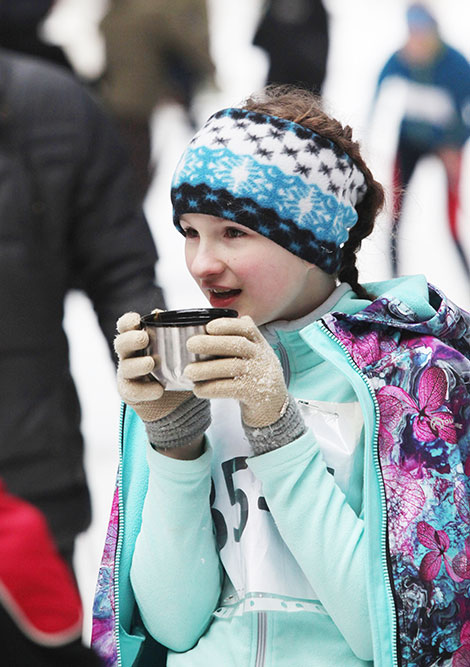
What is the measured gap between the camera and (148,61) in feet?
10.4

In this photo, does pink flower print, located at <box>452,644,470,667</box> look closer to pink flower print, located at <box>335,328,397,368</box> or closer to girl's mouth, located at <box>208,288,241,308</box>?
pink flower print, located at <box>335,328,397,368</box>

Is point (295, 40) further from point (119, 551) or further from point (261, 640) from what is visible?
point (261, 640)

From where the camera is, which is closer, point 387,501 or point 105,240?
point 387,501

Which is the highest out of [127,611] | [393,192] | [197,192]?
[197,192]

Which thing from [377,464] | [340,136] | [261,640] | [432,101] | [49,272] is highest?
[340,136]

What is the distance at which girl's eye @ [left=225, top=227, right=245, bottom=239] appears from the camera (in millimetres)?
1494

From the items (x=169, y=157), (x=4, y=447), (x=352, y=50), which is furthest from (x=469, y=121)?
(x=4, y=447)

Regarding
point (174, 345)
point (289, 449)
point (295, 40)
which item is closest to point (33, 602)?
point (174, 345)

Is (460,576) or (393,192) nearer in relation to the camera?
(460,576)

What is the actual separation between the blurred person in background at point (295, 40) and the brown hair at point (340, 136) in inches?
63.2

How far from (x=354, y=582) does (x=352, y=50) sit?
2.41 meters

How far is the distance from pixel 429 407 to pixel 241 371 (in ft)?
0.99

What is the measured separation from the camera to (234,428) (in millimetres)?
1529

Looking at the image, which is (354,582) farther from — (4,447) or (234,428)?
(4,447)
